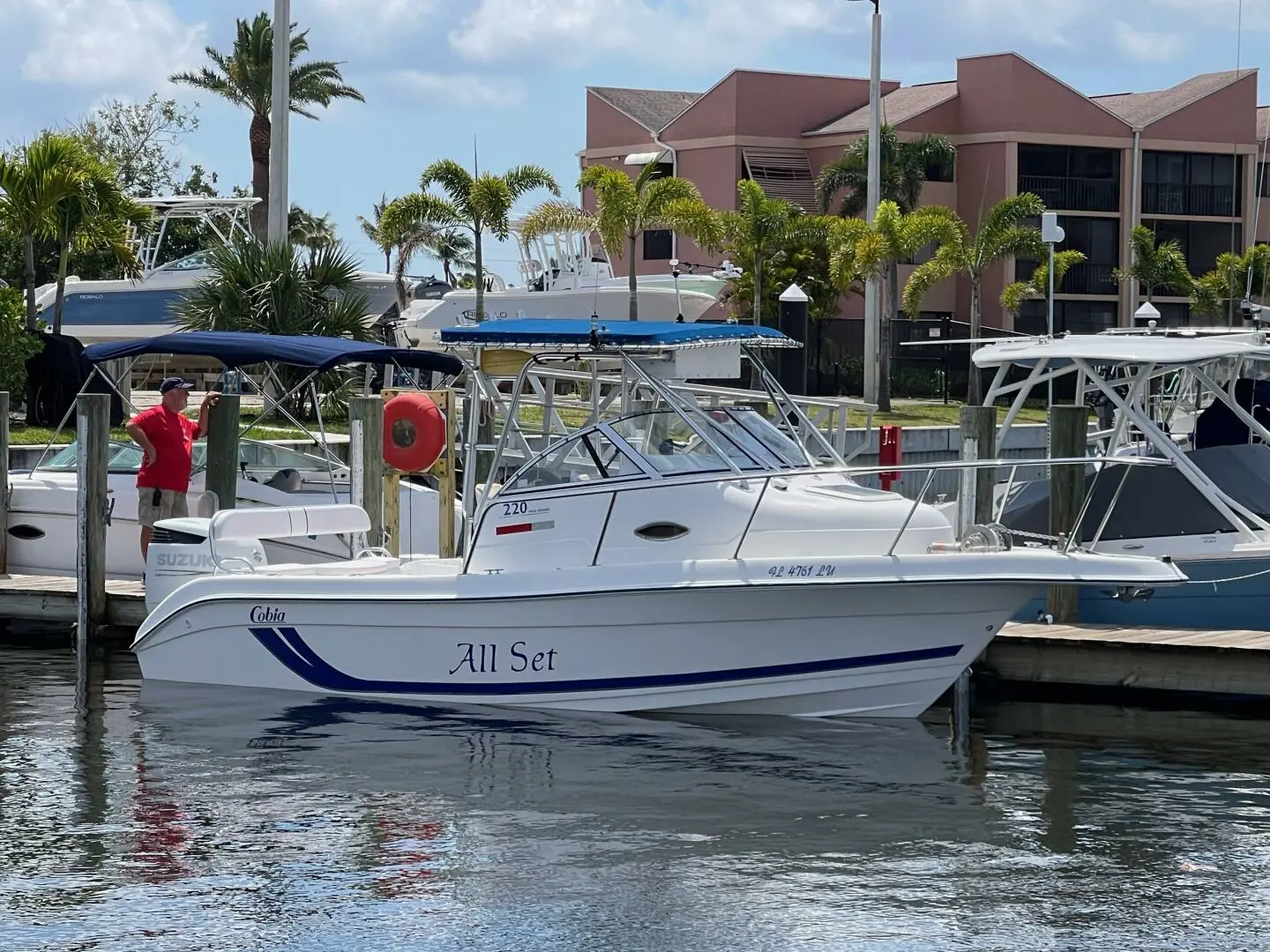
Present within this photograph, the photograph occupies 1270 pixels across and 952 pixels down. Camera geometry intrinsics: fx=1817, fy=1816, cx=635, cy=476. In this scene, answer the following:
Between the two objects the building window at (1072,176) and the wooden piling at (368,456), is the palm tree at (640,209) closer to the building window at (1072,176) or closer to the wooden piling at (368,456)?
the building window at (1072,176)

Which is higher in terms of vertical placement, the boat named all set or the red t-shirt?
the red t-shirt

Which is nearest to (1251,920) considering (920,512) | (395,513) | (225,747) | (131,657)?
(920,512)

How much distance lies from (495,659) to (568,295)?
90.6ft

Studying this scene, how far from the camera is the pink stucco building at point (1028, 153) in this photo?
47.9m

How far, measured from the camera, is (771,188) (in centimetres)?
4912

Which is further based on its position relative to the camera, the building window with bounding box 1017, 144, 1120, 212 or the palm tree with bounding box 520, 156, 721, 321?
the building window with bounding box 1017, 144, 1120, 212

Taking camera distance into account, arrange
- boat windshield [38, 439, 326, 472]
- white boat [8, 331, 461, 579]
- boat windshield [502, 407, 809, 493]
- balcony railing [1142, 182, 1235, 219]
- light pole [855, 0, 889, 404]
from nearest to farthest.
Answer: boat windshield [502, 407, 809, 493], white boat [8, 331, 461, 579], boat windshield [38, 439, 326, 472], light pole [855, 0, 889, 404], balcony railing [1142, 182, 1235, 219]

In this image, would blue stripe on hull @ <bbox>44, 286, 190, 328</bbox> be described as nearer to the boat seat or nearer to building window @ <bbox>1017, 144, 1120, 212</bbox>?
building window @ <bbox>1017, 144, 1120, 212</bbox>

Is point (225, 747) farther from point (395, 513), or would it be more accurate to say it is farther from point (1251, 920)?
point (1251, 920)

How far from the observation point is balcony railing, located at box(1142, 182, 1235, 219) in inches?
1959

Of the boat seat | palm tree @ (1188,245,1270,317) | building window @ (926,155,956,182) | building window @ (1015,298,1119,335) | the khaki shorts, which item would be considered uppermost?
building window @ (926,155,956,182)

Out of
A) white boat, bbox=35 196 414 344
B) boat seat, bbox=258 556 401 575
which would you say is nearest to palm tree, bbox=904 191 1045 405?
white boat, bbox=35 196 414 344

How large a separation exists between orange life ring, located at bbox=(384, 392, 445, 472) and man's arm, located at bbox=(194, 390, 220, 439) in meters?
1.77

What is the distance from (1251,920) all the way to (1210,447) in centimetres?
713
